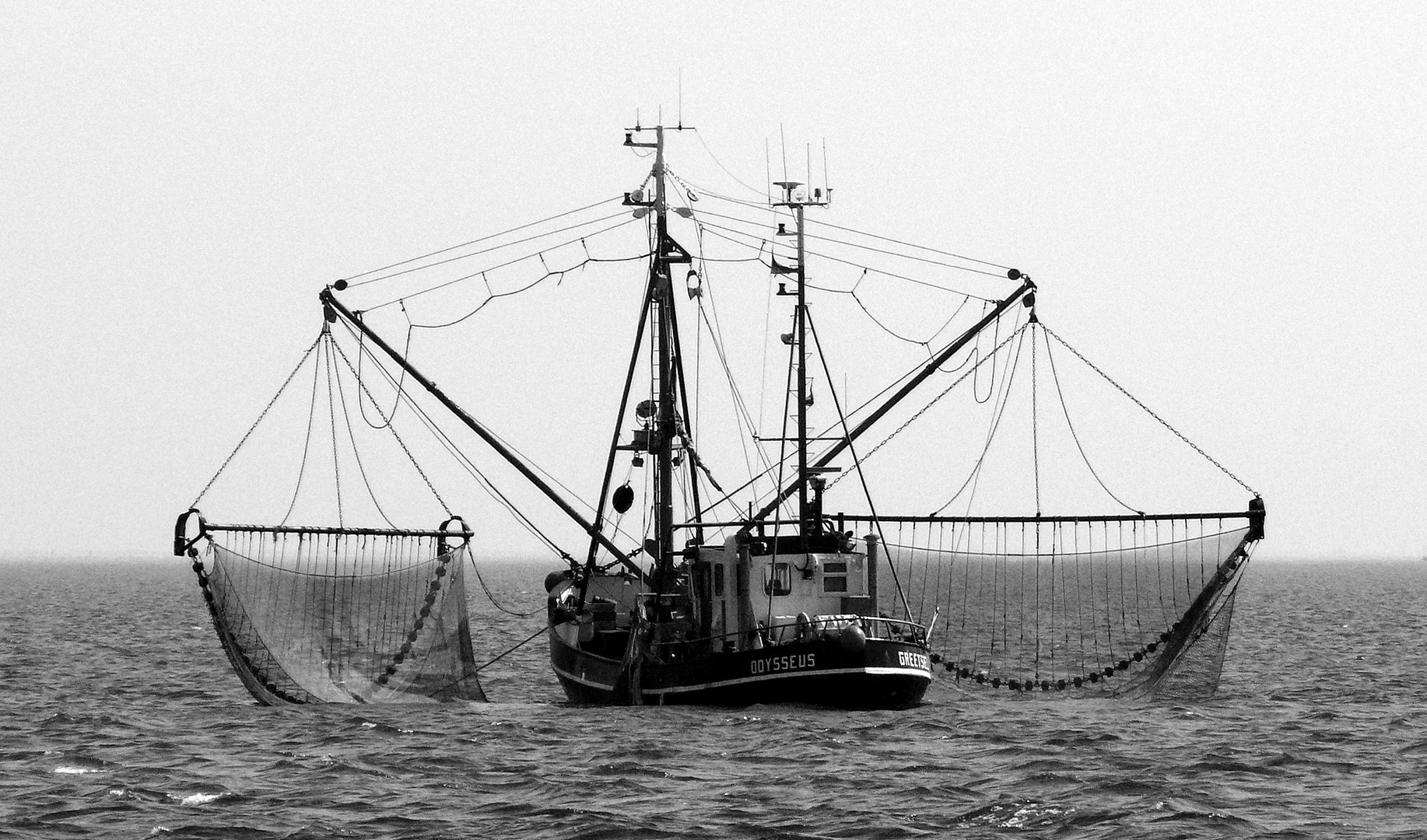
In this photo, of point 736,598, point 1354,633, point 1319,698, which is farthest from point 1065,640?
point 736,598

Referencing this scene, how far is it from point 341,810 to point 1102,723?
714 inches

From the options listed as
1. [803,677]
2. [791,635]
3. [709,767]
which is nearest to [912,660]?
[803,677]

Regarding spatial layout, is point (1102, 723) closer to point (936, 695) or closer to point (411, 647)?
point (936, 695)

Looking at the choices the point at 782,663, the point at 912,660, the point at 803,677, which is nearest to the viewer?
the point at 803,677

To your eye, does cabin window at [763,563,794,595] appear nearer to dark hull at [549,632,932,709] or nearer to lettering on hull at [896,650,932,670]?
dark hull at [549,632,932,709]

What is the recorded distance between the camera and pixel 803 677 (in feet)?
128

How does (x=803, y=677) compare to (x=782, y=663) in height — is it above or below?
below

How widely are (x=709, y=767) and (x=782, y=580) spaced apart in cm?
1099

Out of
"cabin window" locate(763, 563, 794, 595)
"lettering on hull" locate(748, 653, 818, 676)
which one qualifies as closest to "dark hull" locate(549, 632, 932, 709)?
"lettering on hull" locate(748, 653, 818, 676)

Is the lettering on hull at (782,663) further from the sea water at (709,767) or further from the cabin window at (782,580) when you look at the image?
Result: the cabin window at (782,580)

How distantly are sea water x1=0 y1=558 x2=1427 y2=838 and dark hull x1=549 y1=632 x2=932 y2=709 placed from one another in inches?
17.8

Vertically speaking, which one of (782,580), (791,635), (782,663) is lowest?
(782,663)

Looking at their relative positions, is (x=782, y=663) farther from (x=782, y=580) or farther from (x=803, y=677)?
(x=782, y=580)

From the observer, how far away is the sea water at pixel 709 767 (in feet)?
84.6
